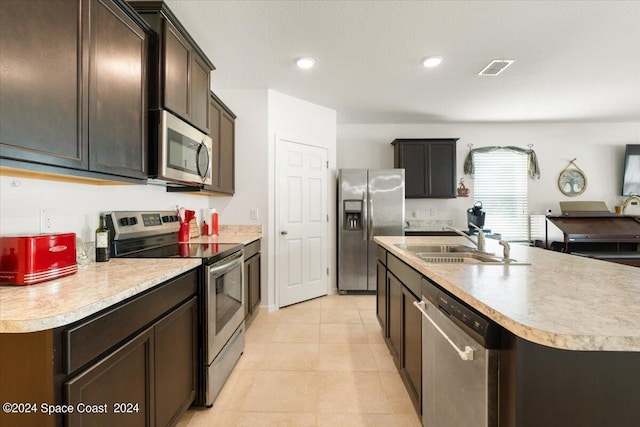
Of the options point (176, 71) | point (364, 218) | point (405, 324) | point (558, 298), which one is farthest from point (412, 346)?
point (364, 218)

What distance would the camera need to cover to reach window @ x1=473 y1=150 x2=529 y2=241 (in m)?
4.79

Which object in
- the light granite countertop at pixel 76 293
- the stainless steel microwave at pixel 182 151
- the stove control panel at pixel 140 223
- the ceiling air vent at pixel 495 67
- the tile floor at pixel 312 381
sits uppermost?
the ceiling air vent at pixel 495 67

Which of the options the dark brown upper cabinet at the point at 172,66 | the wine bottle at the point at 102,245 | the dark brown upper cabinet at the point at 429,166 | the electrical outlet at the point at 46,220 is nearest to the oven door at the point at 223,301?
the wine bottle at the point at 102,245

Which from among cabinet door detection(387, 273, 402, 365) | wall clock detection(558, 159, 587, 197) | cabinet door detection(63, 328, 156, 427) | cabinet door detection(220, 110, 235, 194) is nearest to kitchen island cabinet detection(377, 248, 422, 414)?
cabinet door detection(387, 273, 402, 365)

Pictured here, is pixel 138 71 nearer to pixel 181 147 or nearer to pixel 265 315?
pixel 181 147

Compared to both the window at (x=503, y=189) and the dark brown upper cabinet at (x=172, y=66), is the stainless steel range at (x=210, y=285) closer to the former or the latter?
the dark brown upper cabinet at (x=172, y=66)

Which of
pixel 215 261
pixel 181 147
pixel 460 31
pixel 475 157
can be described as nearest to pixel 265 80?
pixel 181 147

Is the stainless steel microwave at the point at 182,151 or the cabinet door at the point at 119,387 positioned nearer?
the cabinet door at the point at 119,387

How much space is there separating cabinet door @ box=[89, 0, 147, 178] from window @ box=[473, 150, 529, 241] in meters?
4.83

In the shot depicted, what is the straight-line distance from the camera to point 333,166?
3.99 meters

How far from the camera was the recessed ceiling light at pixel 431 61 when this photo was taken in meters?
2.65

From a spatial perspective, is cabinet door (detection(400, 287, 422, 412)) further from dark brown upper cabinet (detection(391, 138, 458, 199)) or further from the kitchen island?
dark brown upper cabinet (detection(391, 138, 458, 199))

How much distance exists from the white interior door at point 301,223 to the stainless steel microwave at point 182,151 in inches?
51.3

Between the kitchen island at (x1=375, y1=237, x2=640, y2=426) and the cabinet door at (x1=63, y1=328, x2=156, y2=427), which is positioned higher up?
the kitchen island at (x1=375, y1=237, x2=640, y2=426)
